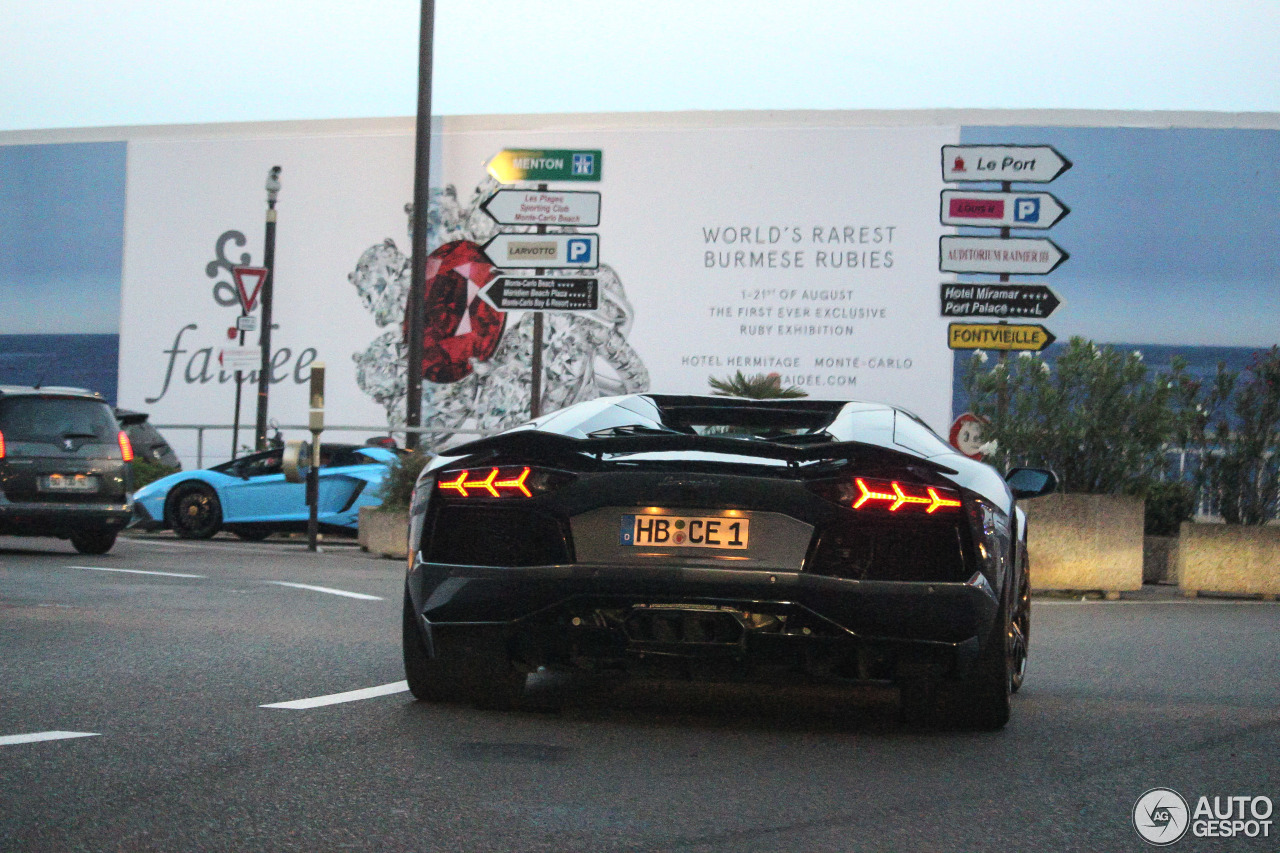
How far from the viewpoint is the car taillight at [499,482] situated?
502 cm

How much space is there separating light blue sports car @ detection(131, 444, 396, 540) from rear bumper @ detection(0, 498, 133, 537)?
322 centimetres

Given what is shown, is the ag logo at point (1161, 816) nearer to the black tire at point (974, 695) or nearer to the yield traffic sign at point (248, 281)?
the black tire at point (974, 695)

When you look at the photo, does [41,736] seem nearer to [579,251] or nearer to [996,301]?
[996,301]

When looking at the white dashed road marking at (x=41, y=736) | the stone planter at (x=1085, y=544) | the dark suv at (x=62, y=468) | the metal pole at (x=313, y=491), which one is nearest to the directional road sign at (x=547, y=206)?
the metal pole at (x=313, y=491)

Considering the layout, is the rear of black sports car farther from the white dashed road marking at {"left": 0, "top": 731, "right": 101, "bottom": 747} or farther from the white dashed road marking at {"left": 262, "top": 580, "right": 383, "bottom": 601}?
the white dashed road marking at {"left": 262, "top": 580, "right": 383, "bottom": 601}

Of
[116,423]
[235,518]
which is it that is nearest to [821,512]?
[116,423]

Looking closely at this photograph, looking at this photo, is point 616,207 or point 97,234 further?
point 97,234

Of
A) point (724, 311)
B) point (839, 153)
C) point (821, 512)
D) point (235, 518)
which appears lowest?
point (235, 518)

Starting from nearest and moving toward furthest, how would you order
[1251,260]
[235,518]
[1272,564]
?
[1272,564] < [235,518] < [1251,260]

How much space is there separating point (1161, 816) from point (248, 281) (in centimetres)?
1823

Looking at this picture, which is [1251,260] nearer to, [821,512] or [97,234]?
[97,234]

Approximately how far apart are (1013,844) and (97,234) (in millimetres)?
22835

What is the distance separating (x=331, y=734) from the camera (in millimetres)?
4840

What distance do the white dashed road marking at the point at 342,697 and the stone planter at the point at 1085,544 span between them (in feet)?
25.3
